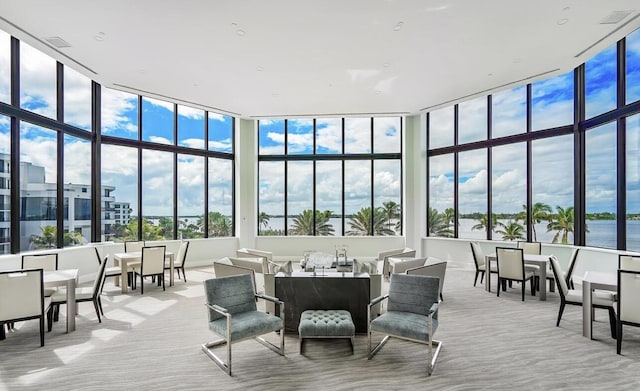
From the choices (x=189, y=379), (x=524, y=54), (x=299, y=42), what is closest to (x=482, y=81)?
(x=524, y=54)

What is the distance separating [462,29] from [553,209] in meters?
5.05

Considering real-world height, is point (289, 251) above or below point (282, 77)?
below

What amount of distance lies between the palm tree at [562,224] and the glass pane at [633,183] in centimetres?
130

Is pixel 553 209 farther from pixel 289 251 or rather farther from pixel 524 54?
pixel 289 251

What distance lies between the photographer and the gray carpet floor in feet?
10.5

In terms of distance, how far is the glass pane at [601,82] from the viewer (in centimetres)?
653

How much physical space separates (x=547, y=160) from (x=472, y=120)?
214 centimetres

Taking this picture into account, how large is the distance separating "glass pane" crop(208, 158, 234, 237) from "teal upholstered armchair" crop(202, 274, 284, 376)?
6167 mm

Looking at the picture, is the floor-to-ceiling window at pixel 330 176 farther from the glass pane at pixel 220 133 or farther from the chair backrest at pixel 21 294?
the chair backrest at pixel 21 294

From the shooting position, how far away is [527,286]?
725 cm

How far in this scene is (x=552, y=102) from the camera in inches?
308

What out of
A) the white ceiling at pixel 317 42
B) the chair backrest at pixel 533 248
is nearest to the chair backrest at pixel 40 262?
the white ceiling at pixel 317 42

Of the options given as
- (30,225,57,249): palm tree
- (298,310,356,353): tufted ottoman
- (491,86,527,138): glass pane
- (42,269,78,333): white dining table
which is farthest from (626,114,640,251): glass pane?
(30,225,57,249): palm tree

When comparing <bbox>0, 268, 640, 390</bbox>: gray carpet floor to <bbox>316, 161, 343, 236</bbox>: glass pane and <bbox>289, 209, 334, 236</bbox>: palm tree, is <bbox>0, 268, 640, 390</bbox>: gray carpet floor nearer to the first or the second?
<bbox>289, 209, 334, 236</bbox>: palm tree
